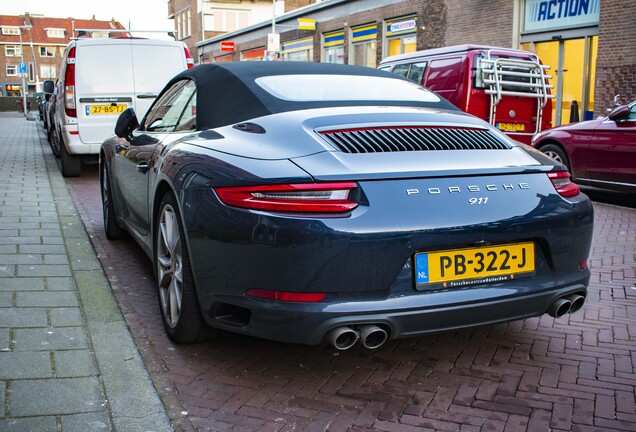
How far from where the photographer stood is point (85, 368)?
10.5ft

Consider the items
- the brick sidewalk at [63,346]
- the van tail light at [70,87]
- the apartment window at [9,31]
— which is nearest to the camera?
the brick sidewalk at [63,346]

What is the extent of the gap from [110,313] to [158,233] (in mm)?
564

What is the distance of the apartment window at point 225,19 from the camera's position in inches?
2188

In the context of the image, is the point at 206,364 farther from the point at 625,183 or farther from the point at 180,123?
the point at 625,183

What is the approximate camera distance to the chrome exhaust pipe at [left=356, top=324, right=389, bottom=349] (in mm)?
2811

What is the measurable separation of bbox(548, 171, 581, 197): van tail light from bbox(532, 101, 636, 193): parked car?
5.19 metres

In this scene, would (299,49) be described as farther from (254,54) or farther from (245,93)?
(245,93)

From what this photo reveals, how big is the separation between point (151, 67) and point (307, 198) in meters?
8.23

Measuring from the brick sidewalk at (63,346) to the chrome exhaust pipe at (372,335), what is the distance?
0.84 m

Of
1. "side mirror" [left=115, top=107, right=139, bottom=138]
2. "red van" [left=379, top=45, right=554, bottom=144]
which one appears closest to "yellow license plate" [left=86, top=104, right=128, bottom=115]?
"red van" [left=379, top=45, right=554, bottom=144]

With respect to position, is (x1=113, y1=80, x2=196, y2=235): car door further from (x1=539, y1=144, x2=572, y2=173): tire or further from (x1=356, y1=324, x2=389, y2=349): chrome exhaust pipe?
(x1=539, y1=144, x2=572, y2=173): tire

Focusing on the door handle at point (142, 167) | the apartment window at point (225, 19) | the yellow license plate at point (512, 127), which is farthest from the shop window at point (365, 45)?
the apartment window at point (225, 19)

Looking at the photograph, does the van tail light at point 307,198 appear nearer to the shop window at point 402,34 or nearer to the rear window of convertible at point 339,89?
the rear window of convertible at point 339,89

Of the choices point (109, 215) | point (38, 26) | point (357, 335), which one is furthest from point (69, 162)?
point (38, 26)
